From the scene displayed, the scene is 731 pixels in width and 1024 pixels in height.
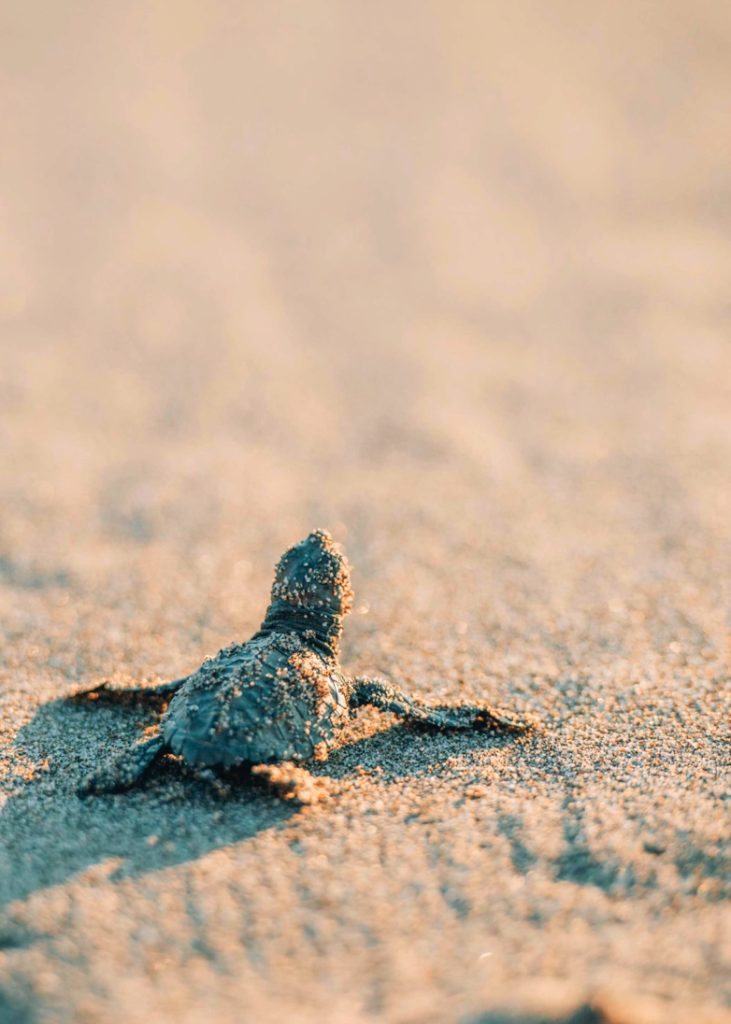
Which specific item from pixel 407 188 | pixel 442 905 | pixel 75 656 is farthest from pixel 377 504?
pixel 407 188

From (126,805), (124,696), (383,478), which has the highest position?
(383,478)

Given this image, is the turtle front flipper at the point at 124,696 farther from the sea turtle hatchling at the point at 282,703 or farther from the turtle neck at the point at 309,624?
the turtle neck at the point at 309,624

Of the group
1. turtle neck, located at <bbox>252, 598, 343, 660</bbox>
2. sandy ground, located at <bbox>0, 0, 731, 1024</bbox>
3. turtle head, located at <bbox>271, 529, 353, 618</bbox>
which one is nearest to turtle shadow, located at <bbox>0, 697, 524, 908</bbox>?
sandy ground, located at <bbox>0, 0, 731, 1024</bbox>

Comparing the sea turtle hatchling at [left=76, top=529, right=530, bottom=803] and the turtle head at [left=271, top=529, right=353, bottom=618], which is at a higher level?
the turtle head at [left=271, top=529, right=353, bottom=618]

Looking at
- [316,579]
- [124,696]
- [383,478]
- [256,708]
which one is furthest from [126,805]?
[383,478]

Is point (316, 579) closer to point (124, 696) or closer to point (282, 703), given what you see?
point (282, 703)

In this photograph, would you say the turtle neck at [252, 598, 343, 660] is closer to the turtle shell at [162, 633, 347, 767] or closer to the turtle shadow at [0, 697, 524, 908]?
the turtle shell at [162, 633, 347, 767]
